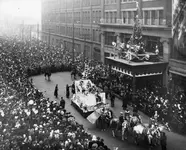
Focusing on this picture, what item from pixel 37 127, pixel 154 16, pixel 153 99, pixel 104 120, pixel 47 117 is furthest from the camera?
pixel 154 16

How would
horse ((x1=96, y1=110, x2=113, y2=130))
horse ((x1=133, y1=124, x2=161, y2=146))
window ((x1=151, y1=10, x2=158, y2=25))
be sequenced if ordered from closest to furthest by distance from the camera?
horse ((x1=133, y1=124, x2=161, y2=146)), horse ((x1=96, y1=110, x2=113, y2=130)), window ((x1=151, y1=10, x2=158, y2=25))

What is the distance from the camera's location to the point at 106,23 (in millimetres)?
45750

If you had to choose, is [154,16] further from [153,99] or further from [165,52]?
[153,99]

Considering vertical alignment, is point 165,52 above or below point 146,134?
above

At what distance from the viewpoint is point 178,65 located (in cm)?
2861

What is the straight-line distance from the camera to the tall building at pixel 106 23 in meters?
31.3

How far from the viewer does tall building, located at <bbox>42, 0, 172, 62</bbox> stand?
1234 inches

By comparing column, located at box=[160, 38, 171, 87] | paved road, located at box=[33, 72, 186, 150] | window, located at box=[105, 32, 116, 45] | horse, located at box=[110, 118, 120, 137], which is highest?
window, located at box=[105, 32, 116, 45]

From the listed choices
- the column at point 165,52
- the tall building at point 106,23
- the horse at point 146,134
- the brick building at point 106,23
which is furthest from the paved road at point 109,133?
the tall building at point 106,23

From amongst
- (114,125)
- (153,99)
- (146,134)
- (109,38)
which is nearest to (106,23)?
(109,38)

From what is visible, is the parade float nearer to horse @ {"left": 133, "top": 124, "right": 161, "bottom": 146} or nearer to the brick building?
horse @ {"left": 133, "top": 124, "right": 161, "bottom": 146}

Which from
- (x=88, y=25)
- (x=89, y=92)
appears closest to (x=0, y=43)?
(x=88, y=25)

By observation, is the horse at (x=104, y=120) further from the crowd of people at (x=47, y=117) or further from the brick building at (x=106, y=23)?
the brick building at (x=106, y=23)

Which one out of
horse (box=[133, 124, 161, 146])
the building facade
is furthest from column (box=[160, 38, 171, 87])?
the building facade
